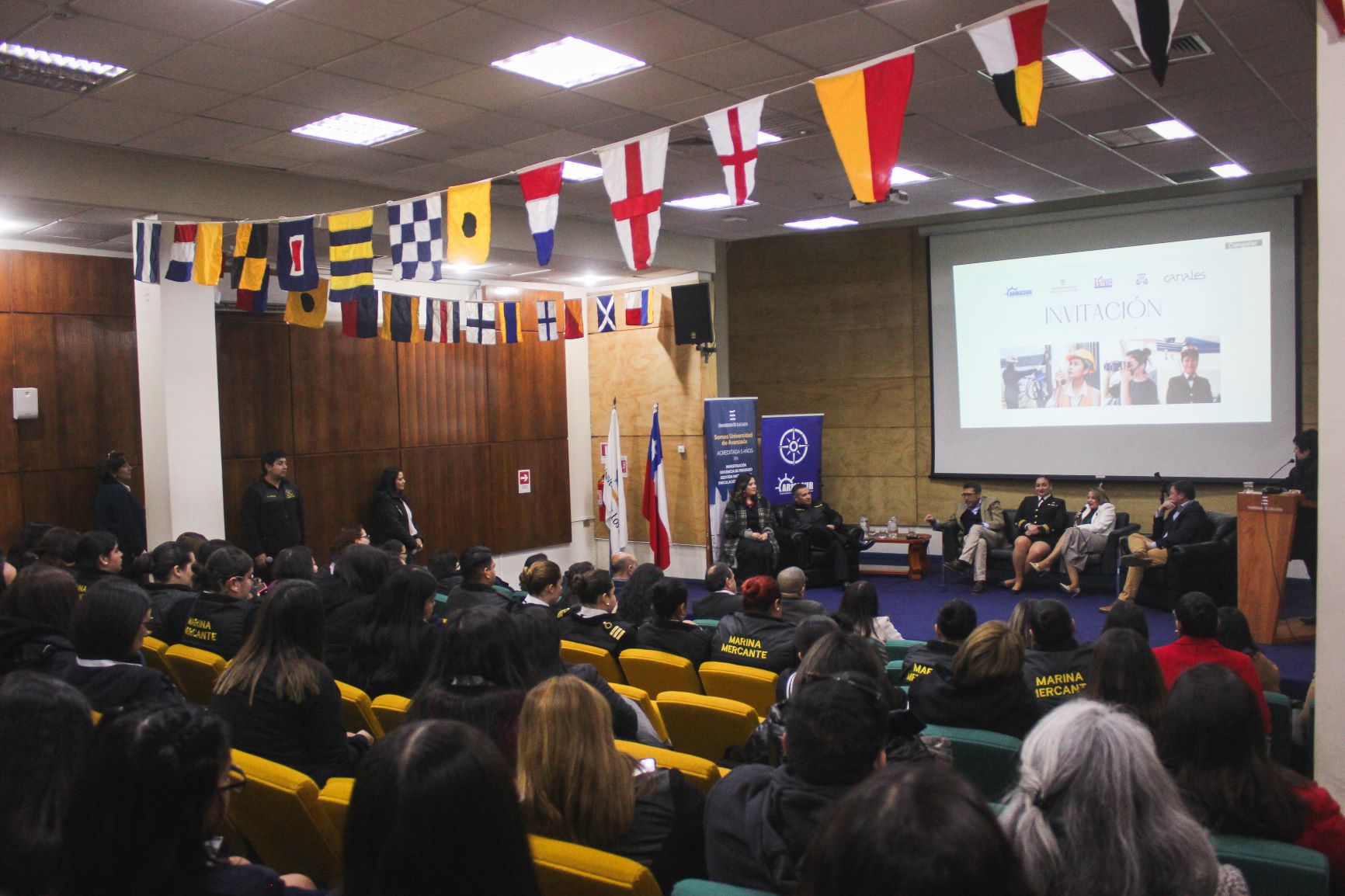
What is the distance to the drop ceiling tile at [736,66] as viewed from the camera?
4.86m

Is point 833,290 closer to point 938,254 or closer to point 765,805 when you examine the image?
point 938,254

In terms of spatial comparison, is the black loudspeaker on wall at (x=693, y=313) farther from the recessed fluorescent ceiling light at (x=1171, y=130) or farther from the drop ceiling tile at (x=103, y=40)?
the drop ceiling tile at (x=103, y=40)

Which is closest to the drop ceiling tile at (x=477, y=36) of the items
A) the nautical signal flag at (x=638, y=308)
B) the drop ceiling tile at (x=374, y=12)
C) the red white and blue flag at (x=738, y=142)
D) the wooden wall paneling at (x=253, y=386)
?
the drop ceiling tile at (x=374, y=12)

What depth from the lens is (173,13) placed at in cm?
407

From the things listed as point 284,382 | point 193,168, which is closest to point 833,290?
point 284,382

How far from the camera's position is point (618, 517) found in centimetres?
1027

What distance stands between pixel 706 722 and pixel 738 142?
2.48m

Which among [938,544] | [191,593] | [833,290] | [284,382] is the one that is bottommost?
[938,544]

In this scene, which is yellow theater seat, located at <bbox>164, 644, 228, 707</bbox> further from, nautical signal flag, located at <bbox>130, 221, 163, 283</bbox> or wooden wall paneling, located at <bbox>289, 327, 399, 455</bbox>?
wooden wall paneling, located at <bbox>289, 327, 399, 455</bbox>

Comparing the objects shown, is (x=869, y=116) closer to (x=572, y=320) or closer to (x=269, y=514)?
(x=572, y=320)

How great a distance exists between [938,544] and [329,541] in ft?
20.7

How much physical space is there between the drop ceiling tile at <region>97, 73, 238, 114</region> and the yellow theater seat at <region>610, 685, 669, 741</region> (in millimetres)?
4009

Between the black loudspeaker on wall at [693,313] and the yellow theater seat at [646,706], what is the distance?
22.8 ft

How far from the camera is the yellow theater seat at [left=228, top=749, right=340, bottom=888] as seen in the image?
2.21 m
